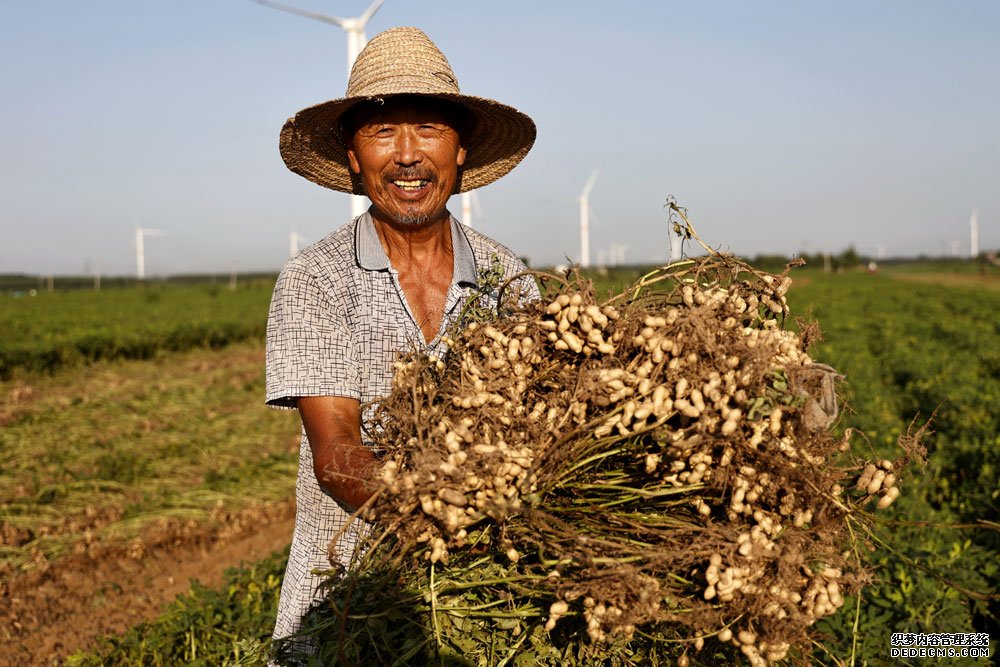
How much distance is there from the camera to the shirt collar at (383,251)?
2514mm

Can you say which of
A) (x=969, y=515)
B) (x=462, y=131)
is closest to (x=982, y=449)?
(x=969, y=515)

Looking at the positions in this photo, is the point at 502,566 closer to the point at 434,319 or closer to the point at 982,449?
the point at 434,319

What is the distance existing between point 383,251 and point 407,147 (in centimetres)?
35

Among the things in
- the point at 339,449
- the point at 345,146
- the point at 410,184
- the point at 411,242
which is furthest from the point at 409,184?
the point at 339,449

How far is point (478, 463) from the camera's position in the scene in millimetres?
1557

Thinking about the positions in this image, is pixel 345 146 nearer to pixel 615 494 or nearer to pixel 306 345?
pixel 306 345

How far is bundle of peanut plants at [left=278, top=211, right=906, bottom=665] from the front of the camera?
1.54 metres

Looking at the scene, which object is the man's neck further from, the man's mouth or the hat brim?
the hat brim

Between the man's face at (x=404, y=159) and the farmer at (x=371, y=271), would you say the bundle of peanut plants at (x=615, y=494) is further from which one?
the man's face at (x=404, y=159)

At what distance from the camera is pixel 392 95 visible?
2.46 meters

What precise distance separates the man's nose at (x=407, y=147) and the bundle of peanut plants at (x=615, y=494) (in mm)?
889

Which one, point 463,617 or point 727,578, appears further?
point 463,617

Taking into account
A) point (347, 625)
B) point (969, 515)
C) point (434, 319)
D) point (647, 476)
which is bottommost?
point (969, 515)

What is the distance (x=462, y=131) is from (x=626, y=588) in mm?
1909
